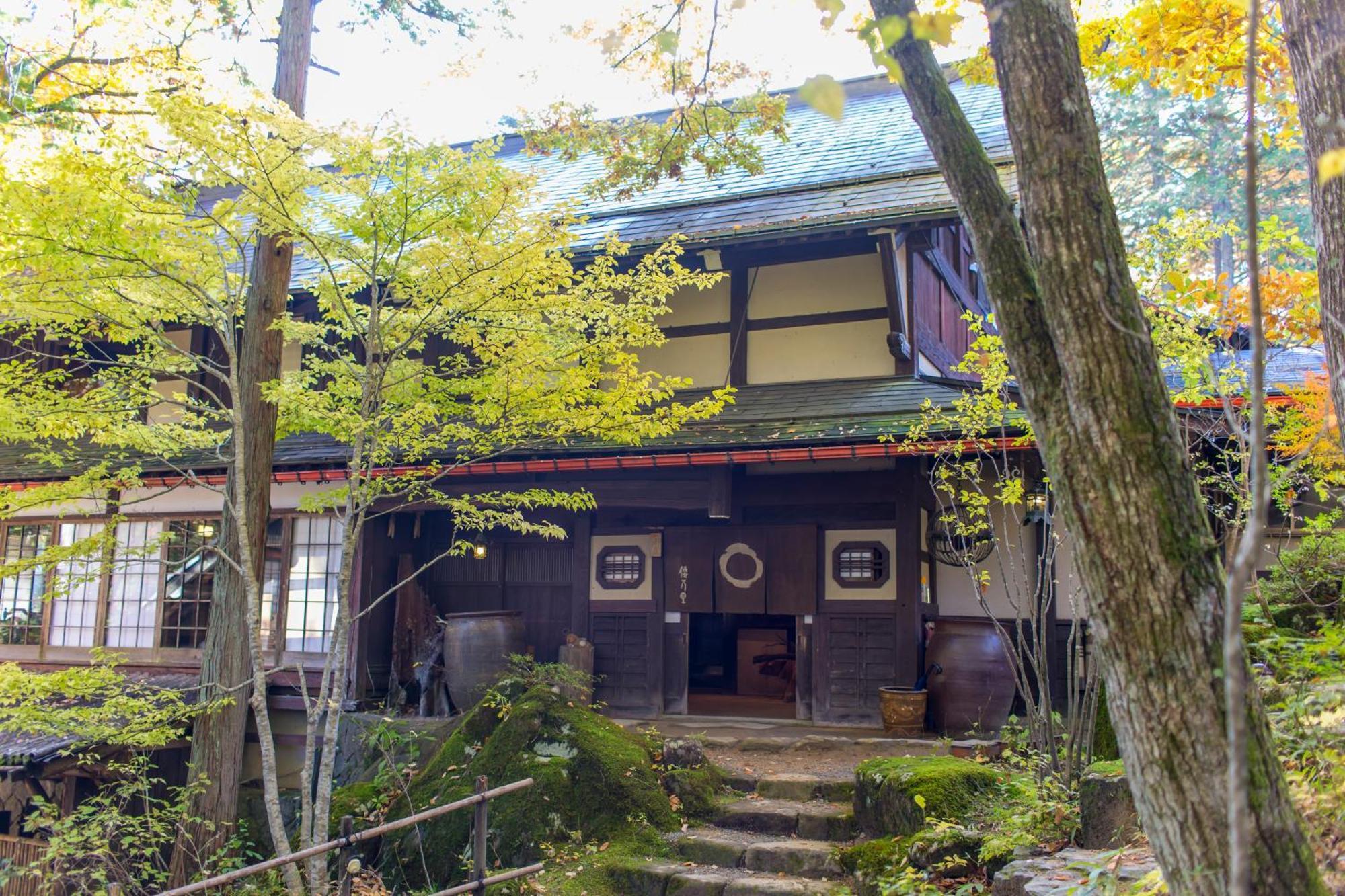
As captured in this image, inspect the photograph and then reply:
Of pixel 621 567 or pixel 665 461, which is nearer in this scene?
pixel 665 461

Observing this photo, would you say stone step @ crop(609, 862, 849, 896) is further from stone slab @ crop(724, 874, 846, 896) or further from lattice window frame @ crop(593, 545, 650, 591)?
lattice window frame @ crop(593, 545, 650, 591)

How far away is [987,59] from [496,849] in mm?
5828

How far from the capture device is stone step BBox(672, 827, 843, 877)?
605 centimetres

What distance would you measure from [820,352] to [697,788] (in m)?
4.46

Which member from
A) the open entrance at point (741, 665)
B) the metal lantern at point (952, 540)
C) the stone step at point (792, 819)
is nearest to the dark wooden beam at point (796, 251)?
the metal lantern at point (952, 540)

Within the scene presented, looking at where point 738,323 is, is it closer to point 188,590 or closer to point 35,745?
point 188,590

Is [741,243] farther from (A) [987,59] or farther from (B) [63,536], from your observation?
(B) [63,536]

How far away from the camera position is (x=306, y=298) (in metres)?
11.2

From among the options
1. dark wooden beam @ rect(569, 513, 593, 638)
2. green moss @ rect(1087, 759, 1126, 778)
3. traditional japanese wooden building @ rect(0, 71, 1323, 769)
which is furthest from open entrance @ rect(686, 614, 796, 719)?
green moss @ rect(1087, 759, 1126, 778)

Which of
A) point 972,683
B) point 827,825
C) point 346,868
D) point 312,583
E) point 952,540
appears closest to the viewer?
point 346,868

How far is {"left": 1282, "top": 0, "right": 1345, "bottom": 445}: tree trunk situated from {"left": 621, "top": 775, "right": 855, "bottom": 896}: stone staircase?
3884 mm

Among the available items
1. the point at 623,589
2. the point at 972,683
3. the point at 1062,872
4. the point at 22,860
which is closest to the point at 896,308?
the point at 972,683

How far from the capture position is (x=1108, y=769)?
4699mm

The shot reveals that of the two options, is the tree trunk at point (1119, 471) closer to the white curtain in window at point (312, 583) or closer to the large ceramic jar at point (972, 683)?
the large ceramic jar at point (972, 683)
